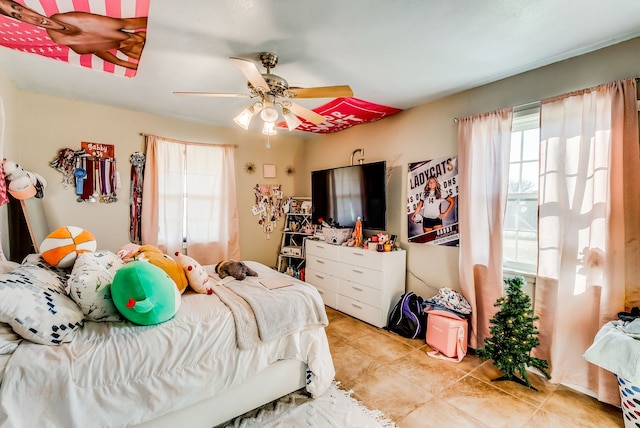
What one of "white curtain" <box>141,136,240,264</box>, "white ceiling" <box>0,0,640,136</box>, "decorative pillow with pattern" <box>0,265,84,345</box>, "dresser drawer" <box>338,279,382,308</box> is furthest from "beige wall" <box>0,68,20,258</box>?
"dresser drawer" <box>338,279,382,308</box>

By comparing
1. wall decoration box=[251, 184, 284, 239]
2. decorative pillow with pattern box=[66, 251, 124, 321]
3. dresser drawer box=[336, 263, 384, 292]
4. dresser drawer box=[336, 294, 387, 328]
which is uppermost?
wall decoration box=[251, 184, 284, 239]

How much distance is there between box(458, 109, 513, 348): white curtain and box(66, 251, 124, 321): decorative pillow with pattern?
2.72 m

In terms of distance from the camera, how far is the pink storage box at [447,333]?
240cm

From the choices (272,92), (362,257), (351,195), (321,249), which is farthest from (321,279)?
(272,92)

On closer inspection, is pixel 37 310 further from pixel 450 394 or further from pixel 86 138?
pixel 86 138

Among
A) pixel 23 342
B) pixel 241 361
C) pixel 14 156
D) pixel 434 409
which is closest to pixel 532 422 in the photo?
pixel 434 409

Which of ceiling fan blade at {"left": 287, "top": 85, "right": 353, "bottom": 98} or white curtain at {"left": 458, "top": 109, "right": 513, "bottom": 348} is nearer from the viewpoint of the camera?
ceiling fan blade at {"left": 287, "top": 85, "right": 353, "bottom": 98}

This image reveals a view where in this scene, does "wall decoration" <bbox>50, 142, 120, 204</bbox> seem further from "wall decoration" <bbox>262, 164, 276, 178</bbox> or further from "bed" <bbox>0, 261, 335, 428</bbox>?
"wall decoration" <bbox>262, 164, 276, 178</bbox>

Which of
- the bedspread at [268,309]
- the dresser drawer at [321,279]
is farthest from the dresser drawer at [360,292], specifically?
the bedspread at [268,309]

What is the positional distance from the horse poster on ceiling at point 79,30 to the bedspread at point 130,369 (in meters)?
1.67

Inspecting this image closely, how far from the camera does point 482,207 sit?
250 cm

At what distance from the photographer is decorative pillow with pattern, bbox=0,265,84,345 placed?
1.19m

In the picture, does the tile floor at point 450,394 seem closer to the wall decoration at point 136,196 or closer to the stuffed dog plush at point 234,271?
the stuffed dog plush at point 234,271

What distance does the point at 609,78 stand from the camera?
1.89m
